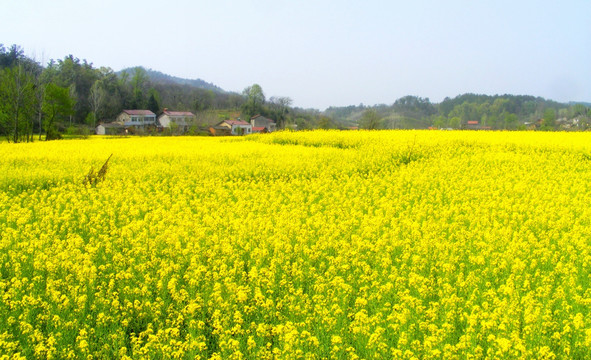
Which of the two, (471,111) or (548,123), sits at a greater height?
(471,111)

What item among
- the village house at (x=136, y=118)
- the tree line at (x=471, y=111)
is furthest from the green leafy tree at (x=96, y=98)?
the tree line at (x=471, y=111)

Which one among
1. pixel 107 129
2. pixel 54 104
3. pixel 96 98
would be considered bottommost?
pixel 107 129

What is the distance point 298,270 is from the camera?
268 inches

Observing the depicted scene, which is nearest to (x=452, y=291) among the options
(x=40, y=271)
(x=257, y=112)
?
(x=40, y=271)

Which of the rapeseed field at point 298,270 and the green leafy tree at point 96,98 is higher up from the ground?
the green leafy tree at point 96,98

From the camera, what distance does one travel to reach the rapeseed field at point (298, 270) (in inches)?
196

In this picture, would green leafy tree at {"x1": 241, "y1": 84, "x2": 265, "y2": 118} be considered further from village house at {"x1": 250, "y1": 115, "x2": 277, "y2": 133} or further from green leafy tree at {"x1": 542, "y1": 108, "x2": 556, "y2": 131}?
green leafy tree at {"x1": 542, "y1": 108, "x2": 556, "y2": 131}

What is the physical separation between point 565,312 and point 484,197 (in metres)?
6.73

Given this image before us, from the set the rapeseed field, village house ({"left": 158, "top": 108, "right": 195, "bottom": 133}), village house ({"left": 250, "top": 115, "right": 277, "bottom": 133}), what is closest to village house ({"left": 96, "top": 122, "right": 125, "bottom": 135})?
village house ({"left": 158, "top": 108, "right": 195, "bottom": 133})

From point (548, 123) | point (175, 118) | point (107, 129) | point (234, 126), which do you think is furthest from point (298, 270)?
point (175, 118)

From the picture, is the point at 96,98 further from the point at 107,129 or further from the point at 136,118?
the point at 107,129

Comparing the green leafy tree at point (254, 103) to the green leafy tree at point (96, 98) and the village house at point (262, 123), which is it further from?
the green leafy tree at point (96, 98)

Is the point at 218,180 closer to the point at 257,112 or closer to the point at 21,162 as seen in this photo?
the point at 21,162

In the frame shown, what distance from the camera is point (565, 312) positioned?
5664mm
